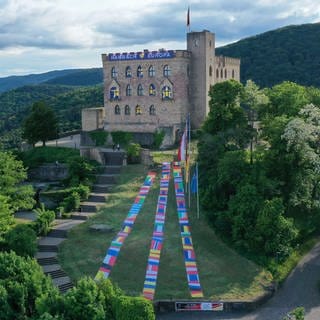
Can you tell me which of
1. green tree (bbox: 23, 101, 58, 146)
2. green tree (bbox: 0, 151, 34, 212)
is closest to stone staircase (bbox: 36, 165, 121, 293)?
green tree (bbox: 0, 151, 34, 212)

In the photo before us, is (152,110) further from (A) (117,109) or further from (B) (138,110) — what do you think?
(A) (117,109)

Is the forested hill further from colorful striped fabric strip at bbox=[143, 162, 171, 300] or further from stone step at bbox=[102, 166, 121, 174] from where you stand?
colorful striped fabric strip at bbox=[143, 162, 171, 300]

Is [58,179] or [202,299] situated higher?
[58,179]

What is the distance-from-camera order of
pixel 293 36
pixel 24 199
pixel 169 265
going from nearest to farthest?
pixel 169 265
pixel 24 199
pixel 293 36

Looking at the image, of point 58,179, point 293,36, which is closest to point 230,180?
point 58,179

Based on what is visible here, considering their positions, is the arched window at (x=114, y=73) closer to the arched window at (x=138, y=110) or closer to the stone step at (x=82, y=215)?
the arched window at (x=138, y=110)

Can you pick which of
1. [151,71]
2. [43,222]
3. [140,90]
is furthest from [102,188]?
[151,71]

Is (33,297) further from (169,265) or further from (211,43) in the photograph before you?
(211,43)
